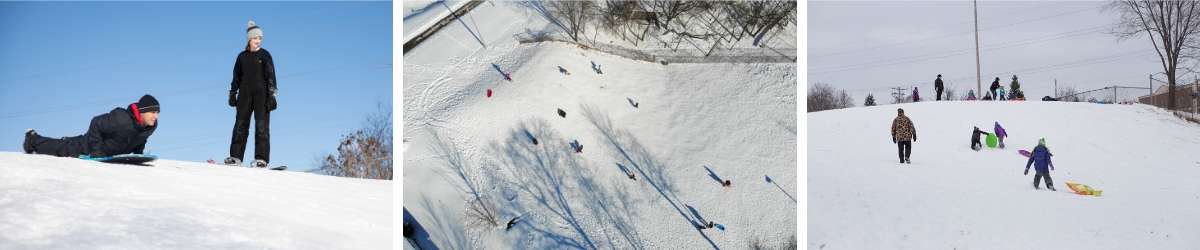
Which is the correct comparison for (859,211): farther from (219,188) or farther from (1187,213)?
(219,188)

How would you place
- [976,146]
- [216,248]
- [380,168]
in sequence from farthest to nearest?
1. [380,168]
2. [976,146]
3. [216,248]

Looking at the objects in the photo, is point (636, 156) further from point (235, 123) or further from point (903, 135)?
point (235, 123)

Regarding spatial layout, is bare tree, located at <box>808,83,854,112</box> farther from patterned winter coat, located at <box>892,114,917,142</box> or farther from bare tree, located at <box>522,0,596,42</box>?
bare tree, located at <box>522,0,596,42</box>

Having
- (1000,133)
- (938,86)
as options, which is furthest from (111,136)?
(938,86)

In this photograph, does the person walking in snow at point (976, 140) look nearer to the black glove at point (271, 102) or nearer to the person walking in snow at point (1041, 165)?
the person walking in snow at point (1041, 165)

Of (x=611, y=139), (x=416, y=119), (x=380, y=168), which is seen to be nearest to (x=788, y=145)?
(x=611, y=139)

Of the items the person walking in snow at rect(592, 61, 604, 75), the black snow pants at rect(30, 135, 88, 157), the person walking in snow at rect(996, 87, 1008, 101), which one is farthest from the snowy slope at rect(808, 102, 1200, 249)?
the black snow pants at rect(30, 135, 88, 157)
